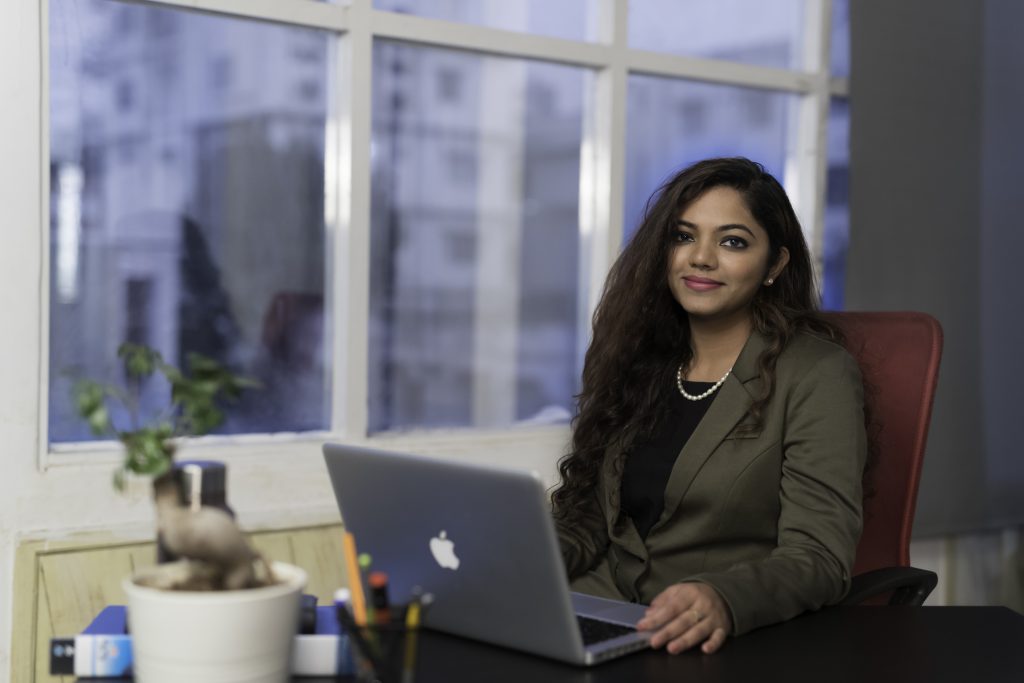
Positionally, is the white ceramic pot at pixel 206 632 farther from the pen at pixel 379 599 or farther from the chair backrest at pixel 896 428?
the chair backrest at pixel 896 428

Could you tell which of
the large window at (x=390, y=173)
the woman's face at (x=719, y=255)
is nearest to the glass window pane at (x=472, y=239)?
the large window at (x=390, y=173)

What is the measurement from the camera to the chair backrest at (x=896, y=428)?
220 centimetres

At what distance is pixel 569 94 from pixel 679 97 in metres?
0.39

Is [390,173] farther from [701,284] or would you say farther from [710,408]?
[710,408]

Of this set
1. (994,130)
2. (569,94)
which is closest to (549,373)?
(569,94)

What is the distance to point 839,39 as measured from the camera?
11.8ft

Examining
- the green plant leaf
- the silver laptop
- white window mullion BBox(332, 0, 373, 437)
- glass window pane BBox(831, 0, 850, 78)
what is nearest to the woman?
the silver laptop

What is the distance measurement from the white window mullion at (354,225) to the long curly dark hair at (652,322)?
667 millimetres

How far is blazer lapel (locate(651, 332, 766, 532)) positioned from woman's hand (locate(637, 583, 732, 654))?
55 centimetres

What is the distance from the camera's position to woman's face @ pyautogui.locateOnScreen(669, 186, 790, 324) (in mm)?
2156

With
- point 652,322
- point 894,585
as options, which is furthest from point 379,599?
point 652,322

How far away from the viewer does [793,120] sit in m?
3.63

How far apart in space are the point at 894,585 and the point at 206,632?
1278 millimetres

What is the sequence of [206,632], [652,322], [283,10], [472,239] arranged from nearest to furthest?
[206,632]
[652,322]
[283,10]
[472,239]
